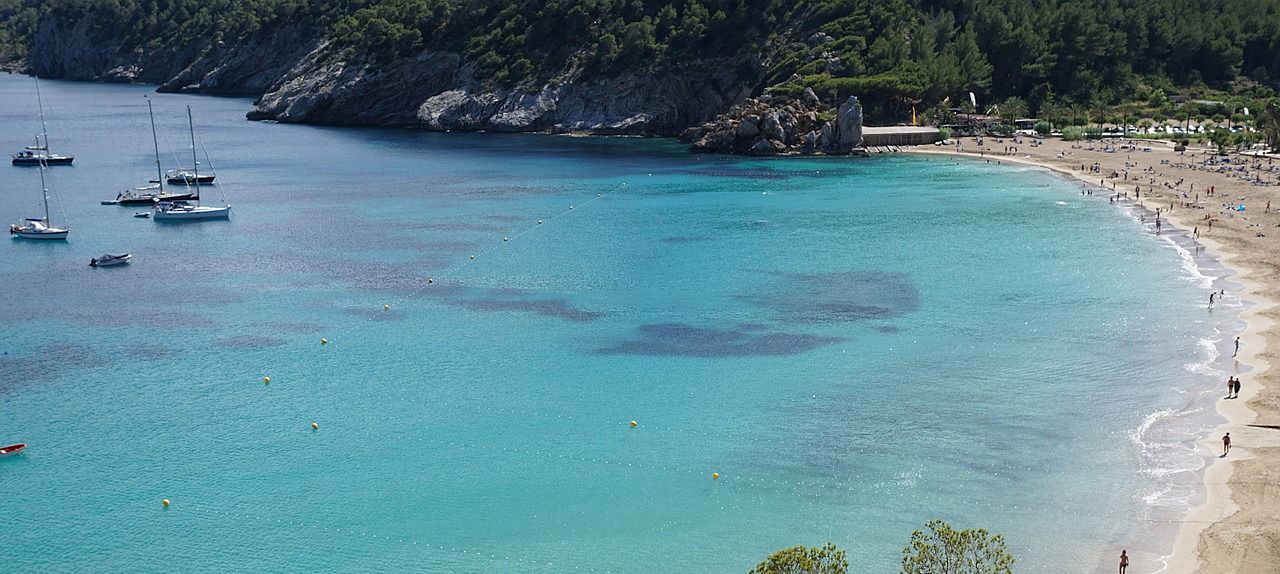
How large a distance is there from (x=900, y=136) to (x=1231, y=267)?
5898 cm

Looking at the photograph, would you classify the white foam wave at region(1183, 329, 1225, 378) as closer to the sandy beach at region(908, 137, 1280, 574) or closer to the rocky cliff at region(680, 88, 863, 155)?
the sandy beach at region(908, 137, 1280, 574)

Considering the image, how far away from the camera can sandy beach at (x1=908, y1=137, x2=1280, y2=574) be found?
103ft

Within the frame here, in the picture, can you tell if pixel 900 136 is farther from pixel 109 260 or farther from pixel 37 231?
pixel 37 231

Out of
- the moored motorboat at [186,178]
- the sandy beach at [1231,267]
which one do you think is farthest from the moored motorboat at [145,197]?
the sandy beach at [1231,267]

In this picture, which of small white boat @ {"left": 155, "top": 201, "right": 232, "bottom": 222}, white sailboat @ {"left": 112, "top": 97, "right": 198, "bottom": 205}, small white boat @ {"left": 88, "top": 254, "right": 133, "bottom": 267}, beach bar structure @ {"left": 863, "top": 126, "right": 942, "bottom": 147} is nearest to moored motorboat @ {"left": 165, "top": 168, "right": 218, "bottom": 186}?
white sailboat @ {"left": 112, "top": 97, "right": 198, "bottom": 205}

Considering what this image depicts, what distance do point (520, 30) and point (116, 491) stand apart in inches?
4748

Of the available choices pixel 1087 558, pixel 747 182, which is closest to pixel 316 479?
pixel 1087 558

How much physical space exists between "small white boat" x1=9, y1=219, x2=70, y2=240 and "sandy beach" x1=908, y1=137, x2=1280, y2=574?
72.2 meters

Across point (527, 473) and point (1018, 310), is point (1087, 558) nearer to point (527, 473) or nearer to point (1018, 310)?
point (527, 473)

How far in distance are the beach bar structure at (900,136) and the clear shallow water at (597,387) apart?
3359 cm

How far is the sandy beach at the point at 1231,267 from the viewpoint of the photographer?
31.4 metres

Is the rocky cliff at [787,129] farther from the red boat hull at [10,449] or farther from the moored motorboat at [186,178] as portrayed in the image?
the red boat hull at [10,449]

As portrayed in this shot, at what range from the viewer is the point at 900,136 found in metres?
120

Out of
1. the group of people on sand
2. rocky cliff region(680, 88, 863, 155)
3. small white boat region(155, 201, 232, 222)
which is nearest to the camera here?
the group of people on sand
